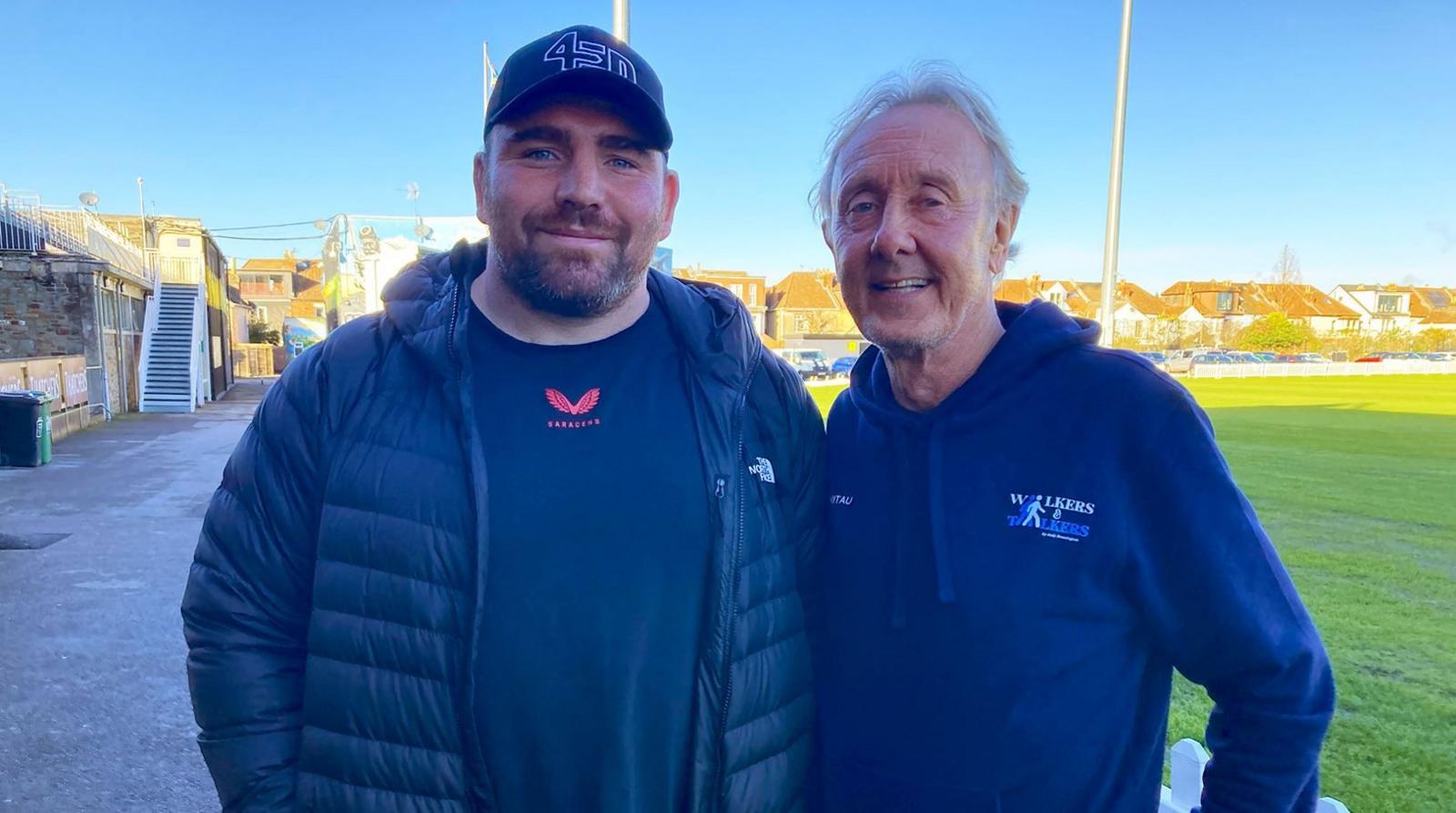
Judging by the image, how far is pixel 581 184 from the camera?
74.9 inches

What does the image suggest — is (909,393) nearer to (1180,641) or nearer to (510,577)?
(1180,641)

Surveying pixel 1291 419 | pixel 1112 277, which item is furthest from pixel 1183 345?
pixel 1112 277

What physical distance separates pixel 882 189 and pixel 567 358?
2.65 ft

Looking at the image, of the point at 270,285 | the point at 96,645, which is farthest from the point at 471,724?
the point at 270,285

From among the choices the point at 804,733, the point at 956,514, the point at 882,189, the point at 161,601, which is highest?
the point at 882,189

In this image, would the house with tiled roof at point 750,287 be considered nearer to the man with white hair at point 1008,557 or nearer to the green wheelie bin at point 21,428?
the green wheelie bin at point 21,428

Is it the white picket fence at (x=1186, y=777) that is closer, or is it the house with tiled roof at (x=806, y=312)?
the white picket fence at (x=1186, y=777)

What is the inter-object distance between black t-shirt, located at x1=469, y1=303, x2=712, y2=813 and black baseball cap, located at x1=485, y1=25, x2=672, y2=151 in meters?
0.62

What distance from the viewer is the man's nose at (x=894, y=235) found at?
1.84 metres

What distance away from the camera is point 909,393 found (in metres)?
1.96

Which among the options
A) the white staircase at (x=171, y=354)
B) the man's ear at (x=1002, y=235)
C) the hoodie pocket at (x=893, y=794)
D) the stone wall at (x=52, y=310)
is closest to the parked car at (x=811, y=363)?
the white staircase at (x=171, y=354)

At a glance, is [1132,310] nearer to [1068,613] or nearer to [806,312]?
[806,312]

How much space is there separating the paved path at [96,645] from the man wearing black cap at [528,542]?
2.61 metres

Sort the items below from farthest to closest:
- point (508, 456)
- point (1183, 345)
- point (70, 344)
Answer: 1. point (1183, 345)
2. point (70, 344)
3. point (508, 456)
